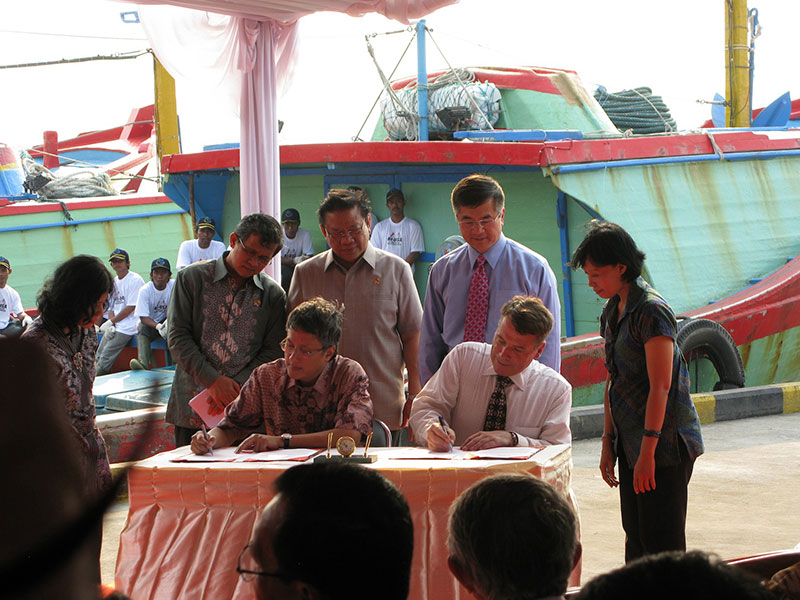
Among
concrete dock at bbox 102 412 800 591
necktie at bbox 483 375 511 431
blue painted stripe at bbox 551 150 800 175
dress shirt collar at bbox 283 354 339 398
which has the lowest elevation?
concrete dock at bbox 102 412 800 591

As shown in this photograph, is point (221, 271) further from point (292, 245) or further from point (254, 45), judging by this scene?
point (292, 245)

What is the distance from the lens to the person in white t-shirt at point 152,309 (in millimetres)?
9578

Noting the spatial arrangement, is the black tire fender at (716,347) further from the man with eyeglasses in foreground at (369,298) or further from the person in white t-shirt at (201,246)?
the person in white t-shirt at (201,246)

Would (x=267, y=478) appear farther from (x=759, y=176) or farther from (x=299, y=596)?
(x=759, y=176)

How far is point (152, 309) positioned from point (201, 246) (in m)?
0.85

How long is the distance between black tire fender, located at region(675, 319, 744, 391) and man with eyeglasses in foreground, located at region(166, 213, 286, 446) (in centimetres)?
505

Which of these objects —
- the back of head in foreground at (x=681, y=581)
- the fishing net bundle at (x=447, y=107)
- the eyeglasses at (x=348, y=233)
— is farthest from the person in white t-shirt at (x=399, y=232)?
the back of head in foreground at (x=681, y=581)

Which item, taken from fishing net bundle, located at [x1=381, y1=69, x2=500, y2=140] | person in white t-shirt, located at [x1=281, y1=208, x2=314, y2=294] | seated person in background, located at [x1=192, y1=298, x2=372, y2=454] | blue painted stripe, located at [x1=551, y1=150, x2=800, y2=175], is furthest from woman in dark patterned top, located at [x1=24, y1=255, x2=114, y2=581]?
fishing net bundle, located at [x1=381, y1=69, x2=500, y2=140]

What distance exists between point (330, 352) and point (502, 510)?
1860mm

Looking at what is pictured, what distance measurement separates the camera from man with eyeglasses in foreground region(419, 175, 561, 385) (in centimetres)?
407

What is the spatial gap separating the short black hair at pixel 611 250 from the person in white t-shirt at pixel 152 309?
6.93 m

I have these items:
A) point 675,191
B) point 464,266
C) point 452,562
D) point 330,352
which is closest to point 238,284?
point 330,352

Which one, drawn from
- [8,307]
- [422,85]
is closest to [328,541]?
[422,85]

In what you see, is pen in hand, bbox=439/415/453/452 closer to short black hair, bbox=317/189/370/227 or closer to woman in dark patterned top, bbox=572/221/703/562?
woman in dark patterned top, bbox=572/221/703/562
